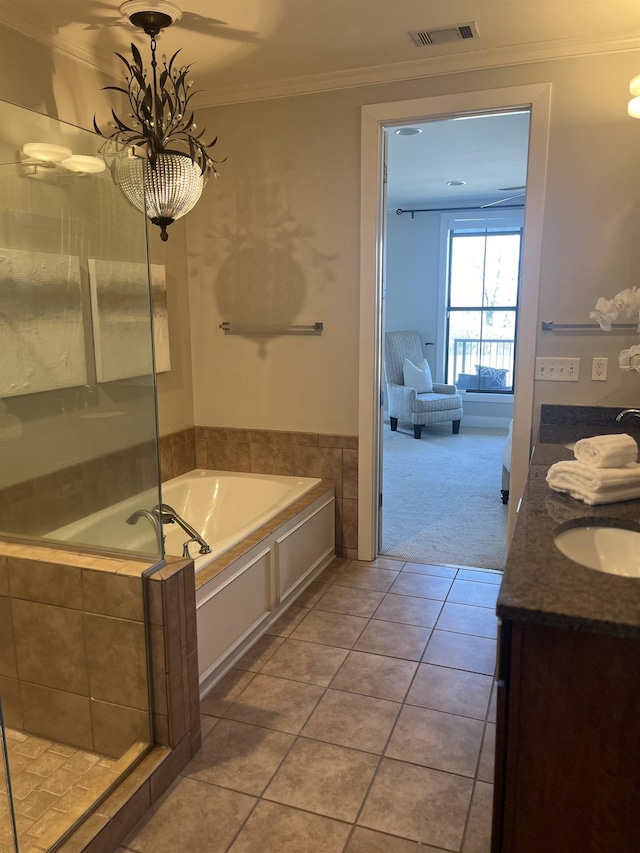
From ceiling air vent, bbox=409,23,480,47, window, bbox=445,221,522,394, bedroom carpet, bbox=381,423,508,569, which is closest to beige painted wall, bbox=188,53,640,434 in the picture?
ceiling air vent, bbox=409,23,480,47

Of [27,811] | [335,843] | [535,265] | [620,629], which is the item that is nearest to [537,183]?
[535,265]

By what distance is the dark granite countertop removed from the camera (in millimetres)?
1129

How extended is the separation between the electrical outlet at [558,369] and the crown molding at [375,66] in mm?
1325

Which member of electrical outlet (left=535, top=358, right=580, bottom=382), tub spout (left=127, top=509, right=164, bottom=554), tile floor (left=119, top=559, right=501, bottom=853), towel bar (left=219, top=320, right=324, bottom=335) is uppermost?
towel bar (left=219, top=320, right=324, bottom=335)

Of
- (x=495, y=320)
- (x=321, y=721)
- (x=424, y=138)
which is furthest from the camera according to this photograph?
(x=495, y=320)

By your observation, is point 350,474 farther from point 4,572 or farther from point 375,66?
point 375,66

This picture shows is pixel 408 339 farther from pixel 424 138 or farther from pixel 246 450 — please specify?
pixel 246 450

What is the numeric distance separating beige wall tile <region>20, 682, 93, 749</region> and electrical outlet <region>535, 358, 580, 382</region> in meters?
2.36

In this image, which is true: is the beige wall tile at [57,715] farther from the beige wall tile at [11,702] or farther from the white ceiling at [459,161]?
the white ceiling at [459,161]

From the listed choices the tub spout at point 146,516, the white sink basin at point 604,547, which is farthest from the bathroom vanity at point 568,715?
the tub spout at point 146,516

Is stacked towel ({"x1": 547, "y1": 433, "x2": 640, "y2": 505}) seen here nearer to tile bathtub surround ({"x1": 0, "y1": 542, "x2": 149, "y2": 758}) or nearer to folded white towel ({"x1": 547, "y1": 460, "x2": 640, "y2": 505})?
folded white towel ({"x1": 547, "y1": 460, "x2": 640, "y2": 505})

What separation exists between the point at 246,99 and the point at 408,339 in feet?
14.4

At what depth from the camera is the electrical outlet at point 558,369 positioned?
9.89 feet

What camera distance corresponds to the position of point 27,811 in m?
1.84
